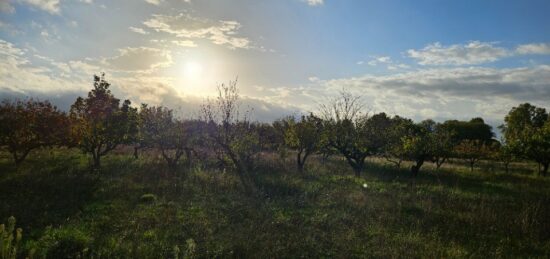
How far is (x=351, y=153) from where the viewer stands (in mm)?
35812

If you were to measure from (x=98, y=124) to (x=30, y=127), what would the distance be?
4.65m

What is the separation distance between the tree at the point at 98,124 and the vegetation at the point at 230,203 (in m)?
0.11

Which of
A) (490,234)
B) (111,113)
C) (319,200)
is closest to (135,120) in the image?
(111,113)

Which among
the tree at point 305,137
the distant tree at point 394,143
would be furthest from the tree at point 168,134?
the distant tree at point 394,143

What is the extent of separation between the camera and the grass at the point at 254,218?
12594 mm

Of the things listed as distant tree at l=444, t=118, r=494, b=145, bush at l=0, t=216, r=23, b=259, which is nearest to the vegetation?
bush at l=0, t=216, r=23, b=259

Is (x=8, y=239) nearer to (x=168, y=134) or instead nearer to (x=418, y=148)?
(x=168, y=134)

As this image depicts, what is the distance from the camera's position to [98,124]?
31016mm

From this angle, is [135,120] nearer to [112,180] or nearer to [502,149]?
[112,180]

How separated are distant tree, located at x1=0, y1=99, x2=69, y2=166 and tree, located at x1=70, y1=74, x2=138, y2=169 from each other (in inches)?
49.0

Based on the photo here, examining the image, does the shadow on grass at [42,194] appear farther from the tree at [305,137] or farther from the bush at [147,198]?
the tree at [305,137]

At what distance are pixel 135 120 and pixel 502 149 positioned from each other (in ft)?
139

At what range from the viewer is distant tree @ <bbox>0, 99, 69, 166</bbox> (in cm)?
2709

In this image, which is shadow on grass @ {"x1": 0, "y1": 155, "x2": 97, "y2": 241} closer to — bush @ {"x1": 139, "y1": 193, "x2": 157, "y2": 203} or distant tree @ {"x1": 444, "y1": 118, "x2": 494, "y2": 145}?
bush @ {"x1": 139, "y1": 193, "x2": 157, "y2": 203}
